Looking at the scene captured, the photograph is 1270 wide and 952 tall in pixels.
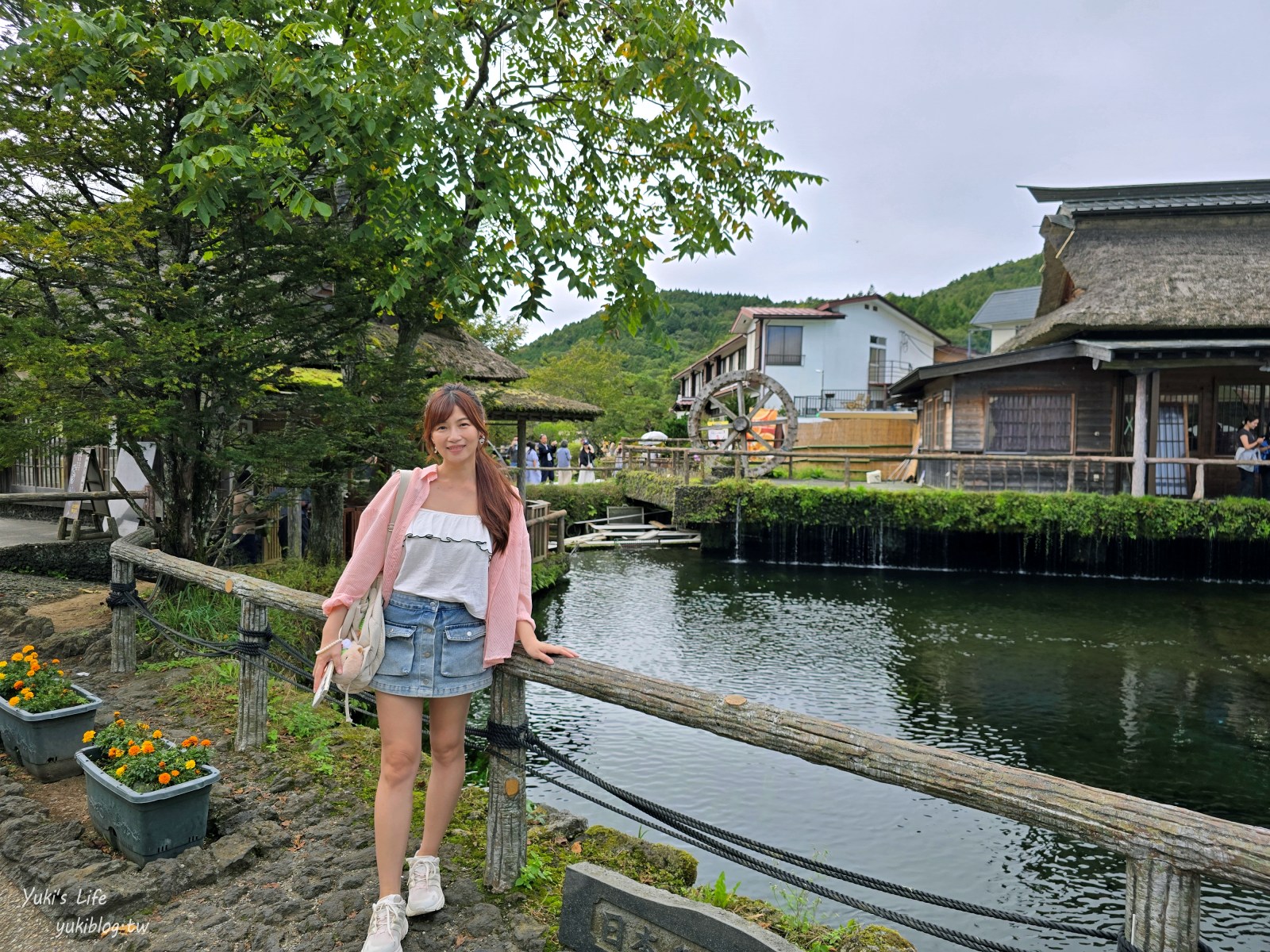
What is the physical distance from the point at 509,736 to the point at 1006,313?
48093mm

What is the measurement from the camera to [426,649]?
264 centimetres

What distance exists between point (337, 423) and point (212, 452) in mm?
1020

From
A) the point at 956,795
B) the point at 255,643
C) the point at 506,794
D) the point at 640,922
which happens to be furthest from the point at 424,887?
the point at 255,643

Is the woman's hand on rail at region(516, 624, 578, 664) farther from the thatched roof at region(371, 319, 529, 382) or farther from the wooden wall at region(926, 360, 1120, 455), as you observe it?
the wooden wall at region(926, 360, 1120, 455)

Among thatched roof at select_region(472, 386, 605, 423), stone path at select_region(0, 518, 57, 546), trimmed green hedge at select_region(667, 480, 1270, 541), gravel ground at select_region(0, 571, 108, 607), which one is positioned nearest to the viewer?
gravel ground at select_region(0, 571, 108, 607)

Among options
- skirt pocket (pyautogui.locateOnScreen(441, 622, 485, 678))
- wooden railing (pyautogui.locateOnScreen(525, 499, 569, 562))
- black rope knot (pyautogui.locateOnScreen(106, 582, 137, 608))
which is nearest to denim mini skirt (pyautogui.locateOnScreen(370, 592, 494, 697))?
skirt pocket (pyautogui.locateOnScreen(441, 622, 485, 678))

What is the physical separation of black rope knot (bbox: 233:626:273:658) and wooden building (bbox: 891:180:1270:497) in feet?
48.4

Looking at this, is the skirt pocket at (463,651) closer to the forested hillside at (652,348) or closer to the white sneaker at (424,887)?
the white sneaker at (424,887)

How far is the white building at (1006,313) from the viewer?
44250 millimetres

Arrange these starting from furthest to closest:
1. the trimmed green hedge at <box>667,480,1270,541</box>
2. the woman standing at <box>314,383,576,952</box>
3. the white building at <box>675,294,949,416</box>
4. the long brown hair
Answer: the white building at <box>675,294,949,416</box> → the trimmed green hedge at <box>667,480,1270,541</box> → the long brown hair → the woman standing at <box>314,383,576,952</box>

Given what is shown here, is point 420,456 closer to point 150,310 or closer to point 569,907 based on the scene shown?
point 150,310

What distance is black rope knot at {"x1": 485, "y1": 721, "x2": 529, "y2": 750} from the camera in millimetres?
2928

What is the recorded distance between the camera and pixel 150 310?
21.5 feet

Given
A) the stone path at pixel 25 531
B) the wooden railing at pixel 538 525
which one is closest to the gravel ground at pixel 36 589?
the stone path at pixel 25 531
